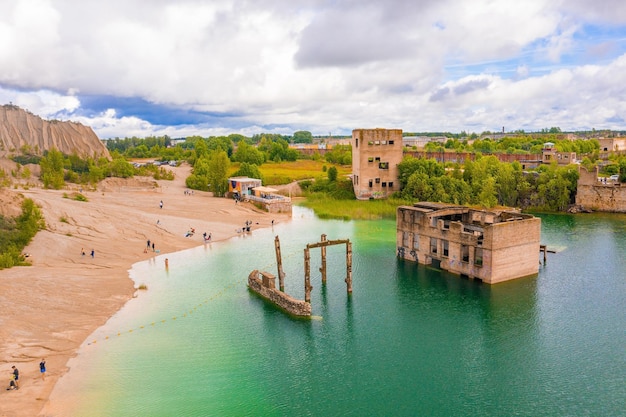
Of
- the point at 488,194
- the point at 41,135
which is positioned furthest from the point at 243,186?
the point at 41,135

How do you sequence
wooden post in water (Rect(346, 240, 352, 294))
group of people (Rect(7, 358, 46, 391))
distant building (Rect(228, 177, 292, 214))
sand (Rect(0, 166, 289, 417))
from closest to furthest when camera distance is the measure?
group of people (Rect(7, 358, 46, 391)) → sand (Rect(0, 166, 289, 417)) → wooden post in water (Rect(346, 240, 352, 294)) → distant building (Rect(228, 177, 292, 214))

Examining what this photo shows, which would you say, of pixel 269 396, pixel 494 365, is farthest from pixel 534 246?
pixel 269 396

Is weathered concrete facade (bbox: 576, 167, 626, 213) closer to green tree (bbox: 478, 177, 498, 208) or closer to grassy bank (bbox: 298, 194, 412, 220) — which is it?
green tree (bbox: 478, 177, 498, 208)

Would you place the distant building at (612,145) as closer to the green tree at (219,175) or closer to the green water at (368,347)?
the green tree at (219,175)

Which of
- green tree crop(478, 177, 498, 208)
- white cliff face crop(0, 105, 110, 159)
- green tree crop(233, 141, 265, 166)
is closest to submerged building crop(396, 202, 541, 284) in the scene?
green tree crop(478, 177, 498, 208)

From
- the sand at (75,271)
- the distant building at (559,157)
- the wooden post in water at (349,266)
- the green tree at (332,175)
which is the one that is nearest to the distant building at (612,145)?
the distant building at (559,157)

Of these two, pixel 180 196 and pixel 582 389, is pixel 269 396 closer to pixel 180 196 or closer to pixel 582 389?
pixel 582 389

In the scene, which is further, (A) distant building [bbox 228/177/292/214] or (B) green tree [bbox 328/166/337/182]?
(B) green tree [bbox 328/166/337/182]
